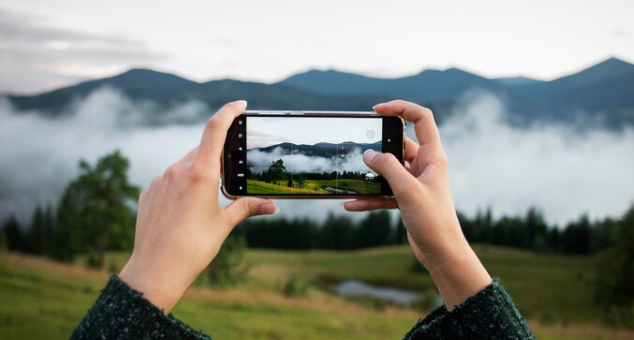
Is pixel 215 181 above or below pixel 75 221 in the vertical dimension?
above

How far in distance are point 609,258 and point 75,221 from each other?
82.0 feet

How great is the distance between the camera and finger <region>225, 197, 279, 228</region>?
80.8 inches

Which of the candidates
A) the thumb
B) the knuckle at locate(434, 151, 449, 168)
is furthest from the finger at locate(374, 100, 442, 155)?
the thumb

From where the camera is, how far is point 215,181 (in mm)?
1831

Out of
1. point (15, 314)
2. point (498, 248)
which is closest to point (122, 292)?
point (15, 314)

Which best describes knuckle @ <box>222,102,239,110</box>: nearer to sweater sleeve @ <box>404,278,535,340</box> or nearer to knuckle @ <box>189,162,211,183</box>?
knuckle @ <box>189,162,211,183</box>

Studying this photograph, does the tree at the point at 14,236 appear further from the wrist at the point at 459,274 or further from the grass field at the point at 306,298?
the wrist at the point at 459,274

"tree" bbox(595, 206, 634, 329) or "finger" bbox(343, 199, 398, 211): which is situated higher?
"finger" bbox(343, 199, 398, 211)

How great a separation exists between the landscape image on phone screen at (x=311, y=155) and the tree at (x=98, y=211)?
26295mm

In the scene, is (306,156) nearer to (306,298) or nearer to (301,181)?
(301,181)

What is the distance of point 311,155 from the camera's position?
303 cm

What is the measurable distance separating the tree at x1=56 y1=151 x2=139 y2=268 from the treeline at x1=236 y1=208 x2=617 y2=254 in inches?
231

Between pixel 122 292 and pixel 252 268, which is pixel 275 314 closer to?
pixel 252 268

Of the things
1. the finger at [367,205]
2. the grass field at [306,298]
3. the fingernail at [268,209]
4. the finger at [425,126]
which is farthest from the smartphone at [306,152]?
the grass field at [306,298]
